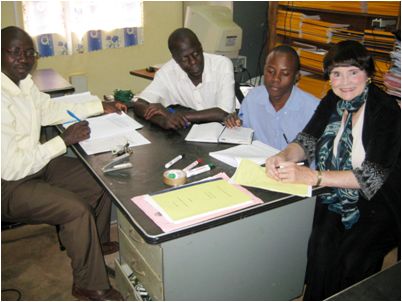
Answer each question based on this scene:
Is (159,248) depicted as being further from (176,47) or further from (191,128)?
(176,47)

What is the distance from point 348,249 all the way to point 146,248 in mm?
805

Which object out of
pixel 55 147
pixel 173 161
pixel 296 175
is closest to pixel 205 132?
pixel 173 161

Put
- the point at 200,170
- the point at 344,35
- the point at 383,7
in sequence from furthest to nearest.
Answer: the point at 344,35 < the point at 383,7 < the point at 200,170

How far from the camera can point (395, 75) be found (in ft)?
8.64

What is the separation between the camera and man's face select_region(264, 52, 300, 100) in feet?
5.73

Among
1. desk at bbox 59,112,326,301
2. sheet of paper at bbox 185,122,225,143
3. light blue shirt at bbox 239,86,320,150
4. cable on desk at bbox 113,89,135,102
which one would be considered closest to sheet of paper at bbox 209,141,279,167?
desk at bbox 59,112,326,301

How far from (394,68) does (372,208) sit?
159 centimetres

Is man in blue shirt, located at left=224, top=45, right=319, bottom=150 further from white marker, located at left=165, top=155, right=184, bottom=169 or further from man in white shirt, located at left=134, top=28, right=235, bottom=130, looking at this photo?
white marker, located at left=165, top=155, right=184, bottom=169

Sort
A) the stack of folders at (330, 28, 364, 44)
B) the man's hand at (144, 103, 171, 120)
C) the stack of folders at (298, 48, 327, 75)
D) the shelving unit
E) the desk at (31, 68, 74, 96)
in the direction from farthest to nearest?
1. the stack of folders at (298, 48, 327, 75)
2. the shelving unit
3. the stack of folders at (330, 28, 364, 44)
4. the desk at (31, 68, 74, 96)
5. the man's hand at (144, 103, 171, 120)

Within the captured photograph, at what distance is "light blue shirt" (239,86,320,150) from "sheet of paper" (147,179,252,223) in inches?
27.6

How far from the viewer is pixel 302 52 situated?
3.56 m

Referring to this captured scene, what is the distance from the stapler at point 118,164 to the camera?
4.78 feet

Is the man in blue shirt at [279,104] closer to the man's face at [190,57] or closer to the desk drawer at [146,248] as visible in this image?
the man's face at [190,57]

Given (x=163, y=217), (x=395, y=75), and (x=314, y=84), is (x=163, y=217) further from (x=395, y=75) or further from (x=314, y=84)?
(x=314, y=84)
